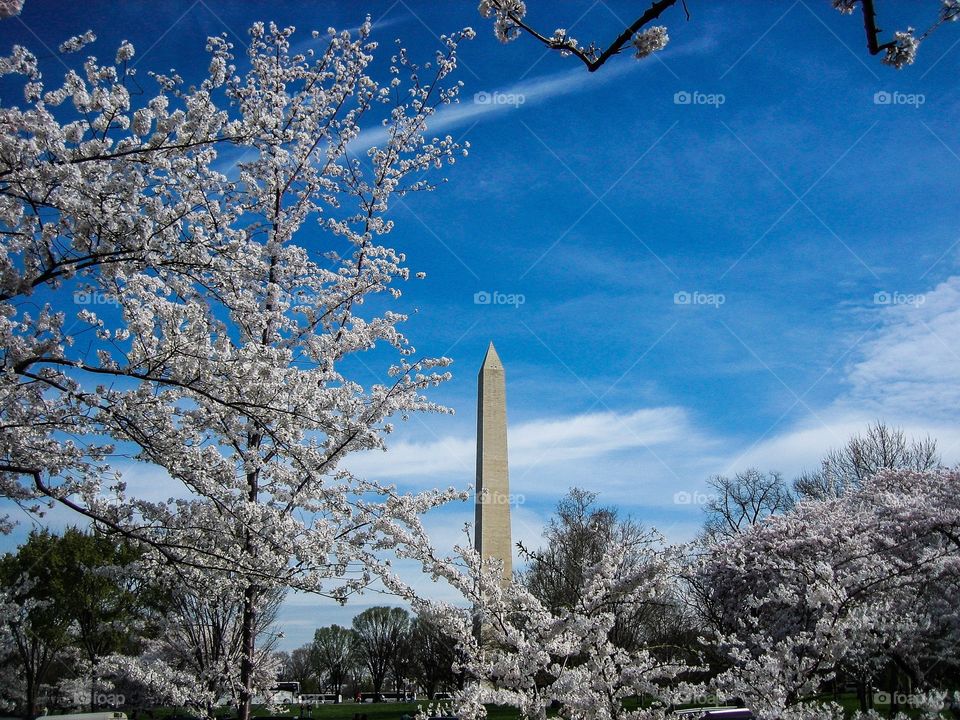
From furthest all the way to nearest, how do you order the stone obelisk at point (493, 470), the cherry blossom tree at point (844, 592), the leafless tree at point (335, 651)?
the leafless tree at point (335, 651) < the stone obelisk at point (493, 470) < the cherry blossom tree at point (844, 592)

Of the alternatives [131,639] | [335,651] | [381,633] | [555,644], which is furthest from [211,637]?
[335,651]

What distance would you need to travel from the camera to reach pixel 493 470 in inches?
699

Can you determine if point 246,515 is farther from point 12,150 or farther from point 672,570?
point 672,570

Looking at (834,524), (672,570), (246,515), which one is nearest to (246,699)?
(246,515)

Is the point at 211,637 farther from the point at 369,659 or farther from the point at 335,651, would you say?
the point at 335,651

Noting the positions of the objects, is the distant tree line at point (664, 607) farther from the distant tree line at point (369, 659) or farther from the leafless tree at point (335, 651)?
the leafless tree at point (335, 651)

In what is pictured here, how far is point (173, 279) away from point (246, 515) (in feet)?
6.41

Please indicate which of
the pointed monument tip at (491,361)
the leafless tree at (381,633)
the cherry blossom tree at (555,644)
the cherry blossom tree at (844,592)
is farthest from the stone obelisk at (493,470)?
the leafless tree at (381,633)

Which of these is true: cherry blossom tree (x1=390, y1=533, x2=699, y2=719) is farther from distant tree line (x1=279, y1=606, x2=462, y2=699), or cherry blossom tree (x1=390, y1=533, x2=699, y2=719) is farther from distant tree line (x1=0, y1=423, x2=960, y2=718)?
distant tree line (x1=279, y1=606, x2=462, y2=699)

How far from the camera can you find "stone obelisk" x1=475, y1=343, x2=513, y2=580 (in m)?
17.6

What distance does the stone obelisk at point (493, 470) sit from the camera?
1756 centimetres

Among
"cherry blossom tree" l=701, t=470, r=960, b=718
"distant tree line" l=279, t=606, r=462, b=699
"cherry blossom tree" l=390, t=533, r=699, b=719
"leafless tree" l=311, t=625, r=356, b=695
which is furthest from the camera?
"leafless tree" l=311, t=625, r=356, b=695

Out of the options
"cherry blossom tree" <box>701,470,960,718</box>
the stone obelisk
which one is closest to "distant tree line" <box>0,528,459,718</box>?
the stone obelisk

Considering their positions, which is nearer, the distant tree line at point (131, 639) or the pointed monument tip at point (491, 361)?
the distant tree line at point (131, 639)
